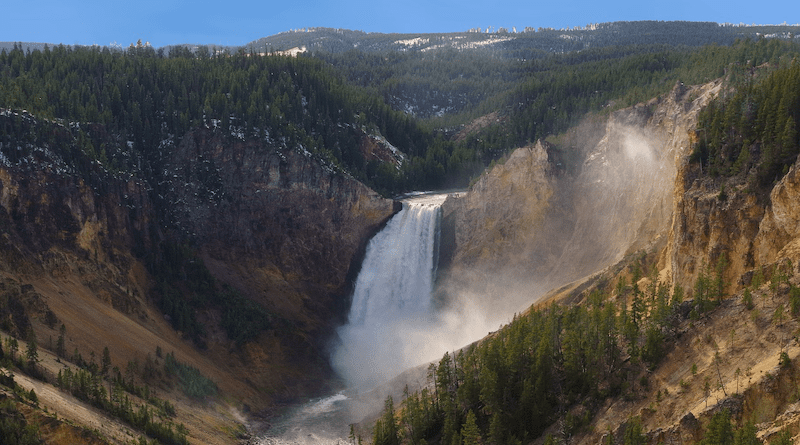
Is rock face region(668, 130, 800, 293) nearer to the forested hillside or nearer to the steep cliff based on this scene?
the forested hillside

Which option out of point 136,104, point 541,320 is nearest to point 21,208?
point 136,104

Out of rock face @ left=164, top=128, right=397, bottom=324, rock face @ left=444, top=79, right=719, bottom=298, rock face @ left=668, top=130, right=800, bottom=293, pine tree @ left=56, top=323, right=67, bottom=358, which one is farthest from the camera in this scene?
rock face @ left=164, top=128, right=397, bottom=324

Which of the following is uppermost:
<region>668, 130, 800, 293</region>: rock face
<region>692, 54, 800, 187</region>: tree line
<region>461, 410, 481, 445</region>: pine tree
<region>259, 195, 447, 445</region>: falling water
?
<region>259, 195, 447, 445</region>: falling water

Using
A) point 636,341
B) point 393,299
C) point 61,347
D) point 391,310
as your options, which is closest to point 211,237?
point 393,299

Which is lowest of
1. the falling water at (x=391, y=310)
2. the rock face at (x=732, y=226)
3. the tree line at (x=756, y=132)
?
the rock face at (x=732, y=226)

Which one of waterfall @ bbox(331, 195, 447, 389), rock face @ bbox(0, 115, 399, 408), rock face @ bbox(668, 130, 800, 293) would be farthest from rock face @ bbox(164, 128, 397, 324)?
rock face @ bbox(668, 130, 800, 293)

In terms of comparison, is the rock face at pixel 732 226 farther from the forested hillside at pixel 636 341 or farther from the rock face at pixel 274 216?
the rock face at pixel 274 216

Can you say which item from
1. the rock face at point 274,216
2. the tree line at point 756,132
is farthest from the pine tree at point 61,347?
the tree line at point 756,132

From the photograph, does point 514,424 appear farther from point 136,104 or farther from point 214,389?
point 136,104
